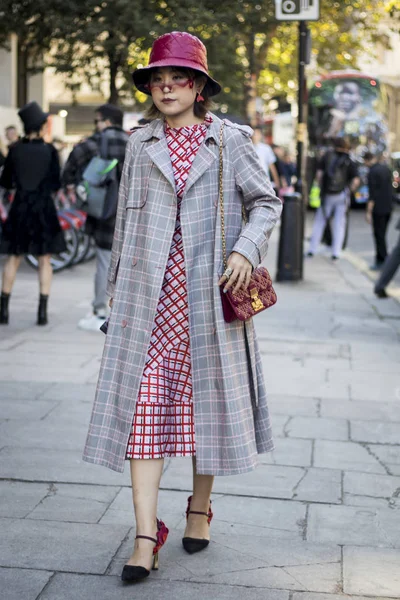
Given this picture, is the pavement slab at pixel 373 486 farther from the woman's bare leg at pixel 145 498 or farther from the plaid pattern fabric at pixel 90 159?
the plaid pattern fabric at pixel 90 159

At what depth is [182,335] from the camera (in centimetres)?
380

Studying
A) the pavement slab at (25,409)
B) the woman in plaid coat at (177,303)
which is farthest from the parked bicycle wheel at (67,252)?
the woman in plaid coat at (177,303)

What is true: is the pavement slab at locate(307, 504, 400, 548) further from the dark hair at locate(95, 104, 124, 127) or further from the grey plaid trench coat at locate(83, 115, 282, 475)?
the dark hair at locate(95, 104, 124, 127)

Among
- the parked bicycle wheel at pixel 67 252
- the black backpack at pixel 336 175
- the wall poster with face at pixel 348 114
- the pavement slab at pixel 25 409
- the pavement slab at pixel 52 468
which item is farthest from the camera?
the wall poster with face at pixel 348 114

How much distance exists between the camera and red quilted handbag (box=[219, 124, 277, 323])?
372 cm

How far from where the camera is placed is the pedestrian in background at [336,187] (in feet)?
53.4

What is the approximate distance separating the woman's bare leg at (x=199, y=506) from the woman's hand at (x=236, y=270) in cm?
73

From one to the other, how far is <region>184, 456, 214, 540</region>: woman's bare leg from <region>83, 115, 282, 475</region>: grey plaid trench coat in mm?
246

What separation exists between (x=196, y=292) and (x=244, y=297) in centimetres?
16

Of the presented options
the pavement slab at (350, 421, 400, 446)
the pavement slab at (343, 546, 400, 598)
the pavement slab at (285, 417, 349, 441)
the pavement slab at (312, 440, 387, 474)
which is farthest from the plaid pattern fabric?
the pavement slab at (343, 546, 400, 598)

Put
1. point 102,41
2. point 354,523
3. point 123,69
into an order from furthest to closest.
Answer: point 123,69 → point 102,41 → point 354,523

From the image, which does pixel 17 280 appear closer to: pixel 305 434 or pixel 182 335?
pixel 305 434

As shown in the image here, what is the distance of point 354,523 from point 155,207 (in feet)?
5.00

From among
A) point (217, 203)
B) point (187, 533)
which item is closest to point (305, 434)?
point (187, 533)
